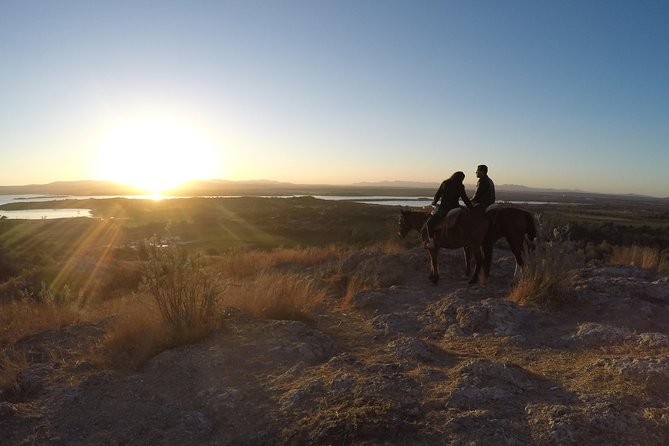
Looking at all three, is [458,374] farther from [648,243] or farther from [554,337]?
[648,243]

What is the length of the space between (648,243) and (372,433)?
31973 millimetres

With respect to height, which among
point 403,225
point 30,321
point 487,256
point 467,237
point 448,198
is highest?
point 448,198

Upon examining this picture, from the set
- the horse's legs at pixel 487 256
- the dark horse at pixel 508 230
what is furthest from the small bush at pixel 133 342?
the horse's legs at pixel 487 256

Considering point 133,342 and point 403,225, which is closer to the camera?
point 133,342

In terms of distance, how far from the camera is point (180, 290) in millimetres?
6363

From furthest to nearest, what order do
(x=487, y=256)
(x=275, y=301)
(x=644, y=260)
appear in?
(x=644, y=260), (x=487, y=256), (x=275, y=301)

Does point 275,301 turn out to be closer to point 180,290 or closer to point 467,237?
point 180,290

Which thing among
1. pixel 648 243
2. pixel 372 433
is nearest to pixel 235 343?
pixel 372 433

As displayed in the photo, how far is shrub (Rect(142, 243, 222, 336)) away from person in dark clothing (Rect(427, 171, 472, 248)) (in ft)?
19.7

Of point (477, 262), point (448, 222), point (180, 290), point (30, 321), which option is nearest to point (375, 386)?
point (180, 290)

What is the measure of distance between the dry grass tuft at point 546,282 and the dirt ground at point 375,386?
0.52 m

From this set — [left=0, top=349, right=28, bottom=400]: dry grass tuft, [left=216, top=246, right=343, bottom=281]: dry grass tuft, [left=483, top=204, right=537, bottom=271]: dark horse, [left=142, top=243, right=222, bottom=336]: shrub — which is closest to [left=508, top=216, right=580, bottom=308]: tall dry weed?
[left=483, top=204, right=537, bottom=271]: dark horse

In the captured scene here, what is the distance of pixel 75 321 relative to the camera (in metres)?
7.96

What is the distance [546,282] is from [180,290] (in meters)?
6.29
